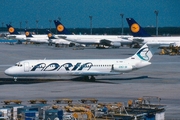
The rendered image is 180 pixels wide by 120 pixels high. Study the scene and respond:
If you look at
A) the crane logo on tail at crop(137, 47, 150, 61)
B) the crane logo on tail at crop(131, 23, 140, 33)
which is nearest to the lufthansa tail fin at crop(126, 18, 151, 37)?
the crane logo on tail at crop(131, 23, 140, 33)

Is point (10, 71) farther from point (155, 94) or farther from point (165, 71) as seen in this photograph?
point (165, 71)

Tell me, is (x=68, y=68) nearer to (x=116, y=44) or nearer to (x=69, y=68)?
(x=69, y=68)

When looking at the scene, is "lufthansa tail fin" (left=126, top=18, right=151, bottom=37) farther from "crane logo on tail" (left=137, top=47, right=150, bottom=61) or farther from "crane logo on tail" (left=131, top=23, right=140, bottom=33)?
"crane logo on tail" (left=137, top=47, right=150, bottom=61)

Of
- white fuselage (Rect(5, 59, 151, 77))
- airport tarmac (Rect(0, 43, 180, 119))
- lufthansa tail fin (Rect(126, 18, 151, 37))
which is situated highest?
lufthansa tail fin (Rect(126, 18, 151, 37))

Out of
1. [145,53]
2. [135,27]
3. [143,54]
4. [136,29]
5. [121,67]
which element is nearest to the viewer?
[121,67]

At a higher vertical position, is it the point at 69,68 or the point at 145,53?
the point at 145,53

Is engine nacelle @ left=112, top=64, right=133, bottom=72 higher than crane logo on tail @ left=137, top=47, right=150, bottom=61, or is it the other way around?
crane logo on tail @ left=137, top=47, right=150, bottom=61

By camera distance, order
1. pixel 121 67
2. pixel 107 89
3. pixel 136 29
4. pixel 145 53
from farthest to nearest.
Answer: pixel 136 29, pixel 145 53, pixel 121 67, pixel 107 89

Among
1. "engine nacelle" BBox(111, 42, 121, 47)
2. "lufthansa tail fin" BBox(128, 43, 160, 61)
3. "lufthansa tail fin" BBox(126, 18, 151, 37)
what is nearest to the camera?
"lufthansa tail fin" BBox(128, 43, 160, 61)

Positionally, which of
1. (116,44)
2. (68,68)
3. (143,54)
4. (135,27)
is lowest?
(68,68)

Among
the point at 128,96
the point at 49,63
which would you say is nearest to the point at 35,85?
the point at 49,63

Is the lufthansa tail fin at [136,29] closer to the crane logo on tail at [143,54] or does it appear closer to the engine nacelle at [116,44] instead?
the engine nacelle at [116,44]

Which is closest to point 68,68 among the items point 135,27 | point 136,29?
point 135,27

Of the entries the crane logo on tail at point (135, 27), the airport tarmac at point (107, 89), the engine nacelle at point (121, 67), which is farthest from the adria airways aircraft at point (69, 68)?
the crane logo on tail at point (135, 27)
